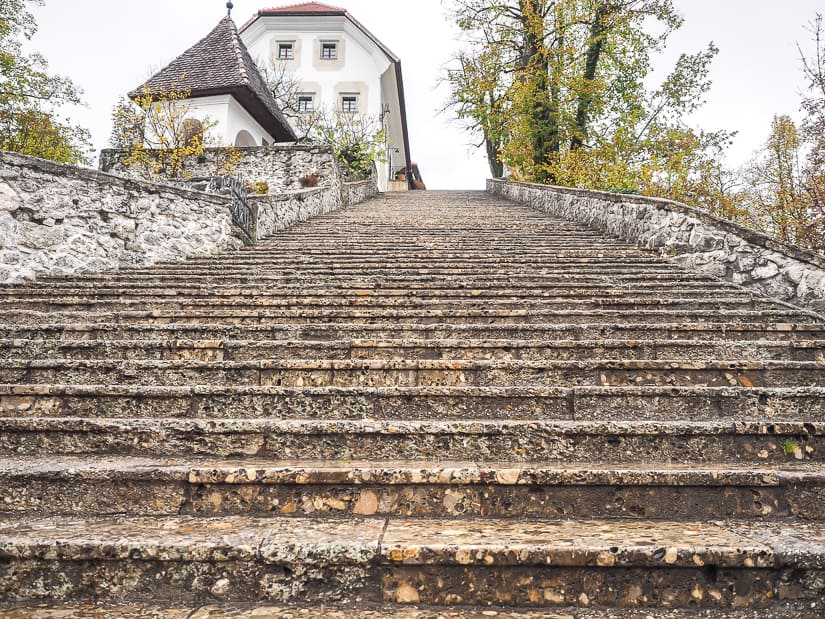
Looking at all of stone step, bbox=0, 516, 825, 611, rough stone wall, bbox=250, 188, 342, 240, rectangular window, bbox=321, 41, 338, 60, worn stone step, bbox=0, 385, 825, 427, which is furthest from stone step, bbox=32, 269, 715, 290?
rectangular window, bbox=321, 41, 338, 60

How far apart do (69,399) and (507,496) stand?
239cm

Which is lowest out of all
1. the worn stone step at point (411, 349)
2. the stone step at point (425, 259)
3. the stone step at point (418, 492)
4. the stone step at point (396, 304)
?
the stone step at point (418, 492)

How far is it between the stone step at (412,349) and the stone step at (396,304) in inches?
36.2

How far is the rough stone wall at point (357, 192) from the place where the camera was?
Answer: 535 inches

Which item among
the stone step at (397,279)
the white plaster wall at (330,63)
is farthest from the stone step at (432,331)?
the white plaster wall at (330,63)

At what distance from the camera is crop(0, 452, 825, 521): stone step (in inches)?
83.4

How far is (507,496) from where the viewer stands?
2.15 metres

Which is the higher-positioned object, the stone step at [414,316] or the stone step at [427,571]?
the stone step at [414,316]

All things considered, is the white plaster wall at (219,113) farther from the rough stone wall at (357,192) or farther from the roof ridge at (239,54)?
the rough stone wall at (357,192)

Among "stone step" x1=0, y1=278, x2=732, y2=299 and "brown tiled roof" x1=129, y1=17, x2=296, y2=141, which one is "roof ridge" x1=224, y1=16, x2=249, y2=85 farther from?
"stone step" x1=0, y1=278, x2=732, y2=299

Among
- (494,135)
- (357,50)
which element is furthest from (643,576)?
(357,50)

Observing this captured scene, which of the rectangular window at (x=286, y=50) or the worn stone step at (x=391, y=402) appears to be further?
the rectangular window at (x=286, y=50)

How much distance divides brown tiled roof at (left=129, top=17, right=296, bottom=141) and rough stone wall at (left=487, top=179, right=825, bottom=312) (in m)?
10.5

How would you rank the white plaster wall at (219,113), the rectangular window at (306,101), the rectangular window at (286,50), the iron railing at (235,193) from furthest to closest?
1. the rectangular window at (286,50)
2. the rectangular window at (306,101)
3. the white plaster wall at (219,113)
4. the iron railing at (235,193)
